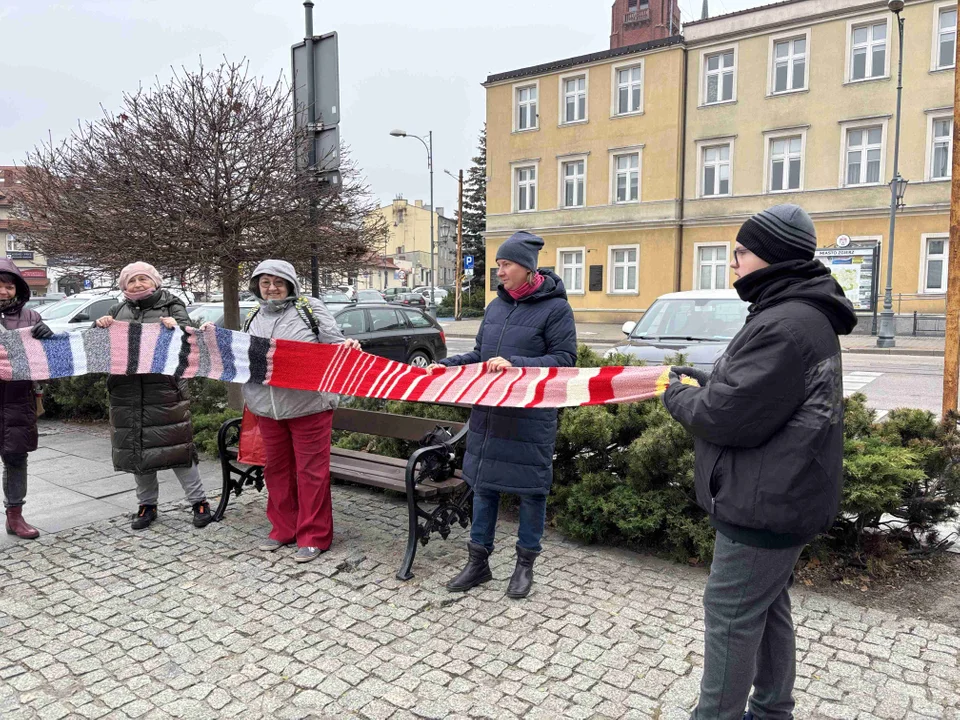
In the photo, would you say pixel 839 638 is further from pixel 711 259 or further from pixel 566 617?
pixel 711 259

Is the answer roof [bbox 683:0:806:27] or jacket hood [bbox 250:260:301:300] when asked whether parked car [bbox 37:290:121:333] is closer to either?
jacket hood [bbox 250:260:301:300]

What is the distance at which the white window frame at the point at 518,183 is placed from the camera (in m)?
34.4

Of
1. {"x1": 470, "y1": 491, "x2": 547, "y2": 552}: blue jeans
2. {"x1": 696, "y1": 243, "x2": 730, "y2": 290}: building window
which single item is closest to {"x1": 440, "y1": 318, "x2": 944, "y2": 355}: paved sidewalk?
{"x1": 696, "y1": 243, "x2": 730, "y2": 290}: building window

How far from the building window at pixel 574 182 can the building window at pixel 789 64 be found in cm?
844

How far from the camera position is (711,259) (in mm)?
30391

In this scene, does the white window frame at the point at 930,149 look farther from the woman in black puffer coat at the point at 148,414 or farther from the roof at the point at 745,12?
the woman in black puffer coat at the point at 148,414

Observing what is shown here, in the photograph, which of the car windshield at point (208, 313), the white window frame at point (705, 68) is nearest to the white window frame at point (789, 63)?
the white window frame at point (705, 68)

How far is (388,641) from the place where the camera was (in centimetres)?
354

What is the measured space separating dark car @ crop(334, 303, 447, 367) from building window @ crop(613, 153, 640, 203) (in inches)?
778

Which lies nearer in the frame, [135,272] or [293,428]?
→ [293,428]

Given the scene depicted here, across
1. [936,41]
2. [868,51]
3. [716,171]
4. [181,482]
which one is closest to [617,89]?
[716,171]

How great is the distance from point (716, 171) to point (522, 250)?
29.0m

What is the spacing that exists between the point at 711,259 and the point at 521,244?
1116 inches

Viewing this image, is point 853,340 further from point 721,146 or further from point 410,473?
point 410,473
